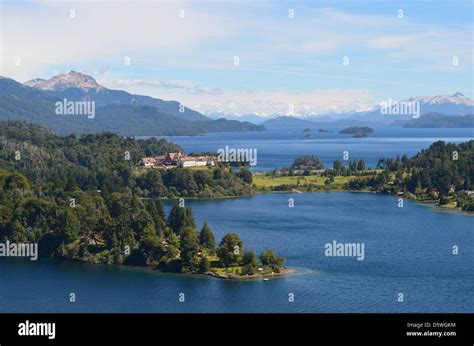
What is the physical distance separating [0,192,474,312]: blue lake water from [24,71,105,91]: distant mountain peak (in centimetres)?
16230

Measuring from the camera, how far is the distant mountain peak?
185m

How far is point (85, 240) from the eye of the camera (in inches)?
968

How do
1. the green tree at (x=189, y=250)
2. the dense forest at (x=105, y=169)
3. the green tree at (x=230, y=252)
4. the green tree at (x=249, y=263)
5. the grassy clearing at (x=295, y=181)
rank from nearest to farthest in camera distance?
1. the green tree at (x=249, y=263)
2. the green tree at (x=230, y=252)
3. the green tree at (x=189, y=250)
4. the dense forest at (x=105, y=169)
5. the grassy clearing at (x=295, y=181)

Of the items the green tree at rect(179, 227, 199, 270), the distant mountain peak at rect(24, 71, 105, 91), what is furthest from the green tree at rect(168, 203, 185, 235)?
the distant mountain peak at rect(24, 71, 105, 91)

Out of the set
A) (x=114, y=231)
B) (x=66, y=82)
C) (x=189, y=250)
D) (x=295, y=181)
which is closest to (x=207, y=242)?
(x=189, y=250)


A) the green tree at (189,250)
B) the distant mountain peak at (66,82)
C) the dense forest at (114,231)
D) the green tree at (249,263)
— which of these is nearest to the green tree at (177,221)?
the dense forest at (114,231)

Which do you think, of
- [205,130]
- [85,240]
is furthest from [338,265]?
[205,130]

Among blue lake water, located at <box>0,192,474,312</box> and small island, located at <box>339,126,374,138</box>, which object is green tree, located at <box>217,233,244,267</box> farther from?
small island, located at <box>339,126,374,138</box>

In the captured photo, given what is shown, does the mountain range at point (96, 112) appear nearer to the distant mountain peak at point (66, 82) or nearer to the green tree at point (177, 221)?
the distant mountain peak at point (66, 82)

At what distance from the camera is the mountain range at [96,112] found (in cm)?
12311

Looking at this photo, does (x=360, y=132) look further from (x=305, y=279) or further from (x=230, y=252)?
(x=305, y=279)

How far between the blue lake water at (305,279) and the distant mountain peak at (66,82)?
16230 centimetres

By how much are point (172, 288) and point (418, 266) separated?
751cm
